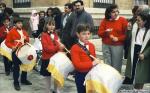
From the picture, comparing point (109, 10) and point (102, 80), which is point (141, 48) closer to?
point (109, 10)

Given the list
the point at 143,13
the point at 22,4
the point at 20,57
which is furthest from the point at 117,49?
the point at 22,4

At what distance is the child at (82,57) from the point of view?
708 cm

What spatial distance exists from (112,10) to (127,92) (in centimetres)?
314

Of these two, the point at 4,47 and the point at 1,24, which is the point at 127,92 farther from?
the point at 1,24

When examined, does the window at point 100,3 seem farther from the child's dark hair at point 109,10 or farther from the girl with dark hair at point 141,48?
the girl with dark hair at point 141,48

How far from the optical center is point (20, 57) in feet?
33.8

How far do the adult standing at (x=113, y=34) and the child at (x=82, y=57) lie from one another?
2.13m

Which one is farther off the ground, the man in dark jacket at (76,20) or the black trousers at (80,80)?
the man in dark jacket at (76,20)

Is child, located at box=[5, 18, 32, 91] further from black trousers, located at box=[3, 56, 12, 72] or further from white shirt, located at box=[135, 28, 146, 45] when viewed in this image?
→ white shirt, located at box=[135, 28, 146, 45]

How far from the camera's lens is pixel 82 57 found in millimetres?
7137

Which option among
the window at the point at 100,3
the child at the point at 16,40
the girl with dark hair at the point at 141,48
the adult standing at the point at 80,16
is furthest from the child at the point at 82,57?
the window at the point at 100,3

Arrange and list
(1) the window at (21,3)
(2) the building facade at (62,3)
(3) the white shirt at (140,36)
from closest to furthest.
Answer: (3) the white shirt at (140,36) < (2) the building facade at (62,3) < (1) the window at (21,3)

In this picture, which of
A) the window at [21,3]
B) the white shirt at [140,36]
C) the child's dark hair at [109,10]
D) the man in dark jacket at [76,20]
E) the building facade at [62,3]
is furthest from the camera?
the window at [21,3]

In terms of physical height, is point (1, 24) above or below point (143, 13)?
below
